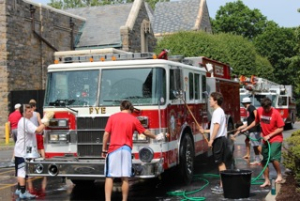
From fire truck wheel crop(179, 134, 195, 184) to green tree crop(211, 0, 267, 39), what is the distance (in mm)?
58151

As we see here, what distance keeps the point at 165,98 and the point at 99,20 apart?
25715 mm

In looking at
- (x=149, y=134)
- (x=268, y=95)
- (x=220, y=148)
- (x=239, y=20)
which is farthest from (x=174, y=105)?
(x=239, y=20)

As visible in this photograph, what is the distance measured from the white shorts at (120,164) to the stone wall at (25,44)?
58.1 feet

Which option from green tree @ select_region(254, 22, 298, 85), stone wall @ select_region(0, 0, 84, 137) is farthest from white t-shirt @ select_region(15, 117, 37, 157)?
green tree @ select_region(254, 22, 298, 85)

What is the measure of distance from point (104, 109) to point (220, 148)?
231 centimetres

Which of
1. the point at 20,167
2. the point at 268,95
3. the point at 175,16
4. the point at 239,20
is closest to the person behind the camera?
the point at 20,167

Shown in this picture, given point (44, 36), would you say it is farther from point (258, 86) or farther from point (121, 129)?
point (121, 129)

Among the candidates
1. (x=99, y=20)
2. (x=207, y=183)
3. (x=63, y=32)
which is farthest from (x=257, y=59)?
(x=207, y=183)

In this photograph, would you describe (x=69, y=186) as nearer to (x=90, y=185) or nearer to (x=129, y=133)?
(x=90, y=185)

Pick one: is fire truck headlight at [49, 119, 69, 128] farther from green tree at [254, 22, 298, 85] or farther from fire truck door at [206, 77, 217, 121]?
green tree at [254, 22, 298, 85]

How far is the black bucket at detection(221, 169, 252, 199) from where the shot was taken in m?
8.98

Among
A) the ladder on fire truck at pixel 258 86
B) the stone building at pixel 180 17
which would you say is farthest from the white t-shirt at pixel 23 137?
the stone building at pixel 180 17

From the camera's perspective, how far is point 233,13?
226 feet

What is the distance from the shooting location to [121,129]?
814 centimetres
